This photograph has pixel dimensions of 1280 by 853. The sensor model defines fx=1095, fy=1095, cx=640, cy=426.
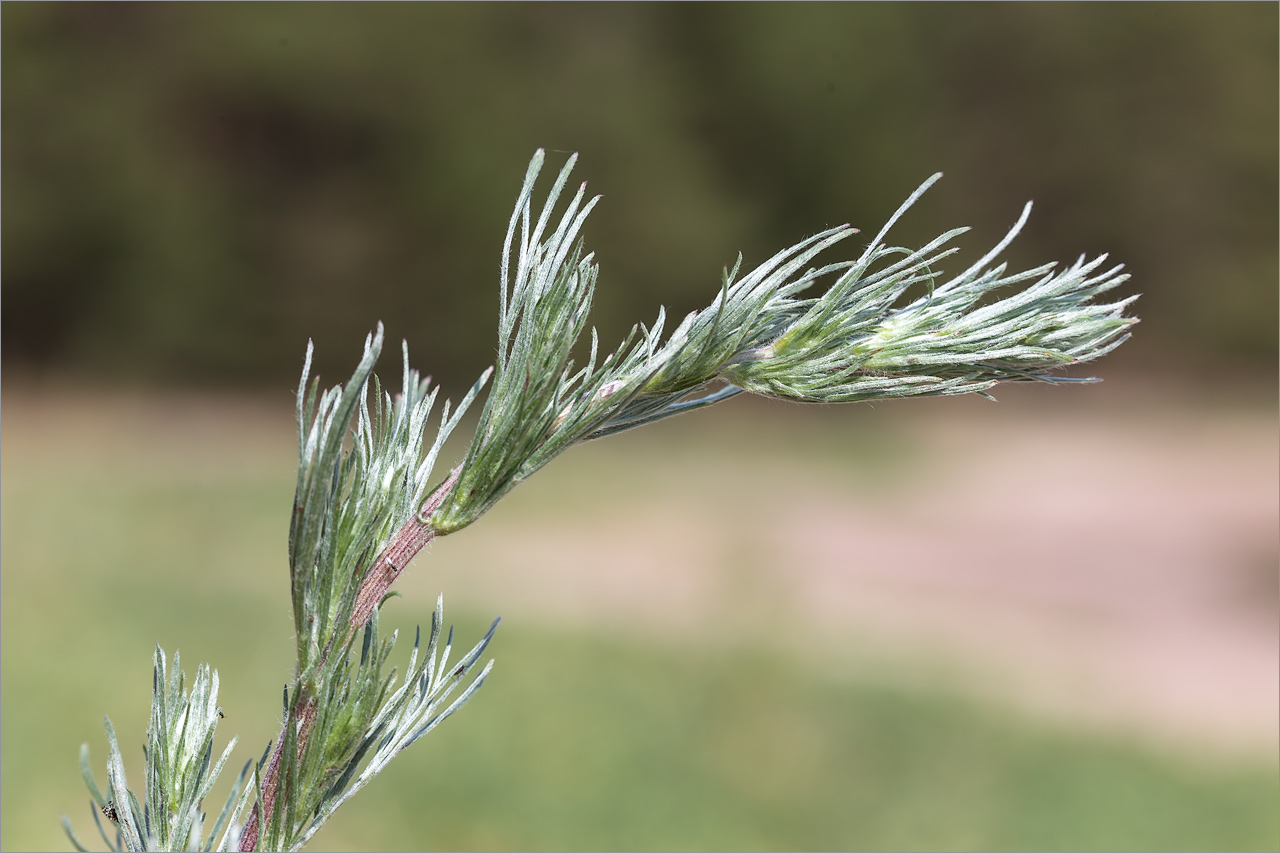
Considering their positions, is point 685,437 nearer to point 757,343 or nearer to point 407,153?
point 407,153

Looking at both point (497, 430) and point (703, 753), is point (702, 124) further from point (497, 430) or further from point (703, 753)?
point (497, 430)

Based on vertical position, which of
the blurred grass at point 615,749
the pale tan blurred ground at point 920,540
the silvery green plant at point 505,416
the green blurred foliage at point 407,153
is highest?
the green blurred foliage at point 407,153

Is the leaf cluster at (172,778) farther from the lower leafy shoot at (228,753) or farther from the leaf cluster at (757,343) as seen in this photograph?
the leaf cluster at (757,343)

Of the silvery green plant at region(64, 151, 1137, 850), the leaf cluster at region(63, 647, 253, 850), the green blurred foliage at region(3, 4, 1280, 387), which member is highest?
the green blurred foliage at region(3, 4, 1280, 387)

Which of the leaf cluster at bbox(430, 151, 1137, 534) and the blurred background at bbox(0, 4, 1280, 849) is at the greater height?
the blurred background at bbox(0, 4, 1280, 849)

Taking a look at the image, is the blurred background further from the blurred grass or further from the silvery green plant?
the silvery green plant

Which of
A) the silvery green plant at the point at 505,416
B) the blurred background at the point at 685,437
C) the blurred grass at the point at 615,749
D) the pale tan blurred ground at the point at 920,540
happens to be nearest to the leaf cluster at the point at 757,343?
the silvery green plant at the point at 505,416

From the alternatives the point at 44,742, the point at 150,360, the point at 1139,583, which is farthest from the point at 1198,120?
the point at 44,742

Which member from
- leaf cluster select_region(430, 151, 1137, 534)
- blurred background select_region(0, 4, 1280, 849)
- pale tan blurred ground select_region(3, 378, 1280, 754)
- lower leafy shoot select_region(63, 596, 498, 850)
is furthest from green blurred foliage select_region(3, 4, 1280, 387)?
lower leafy shoot select_region(63, 596, 498, 850)

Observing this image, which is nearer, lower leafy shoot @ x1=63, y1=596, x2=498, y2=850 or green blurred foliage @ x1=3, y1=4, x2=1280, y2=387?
lower leafy shoot @ x1=63, y1=596, x2=498, y2=850
